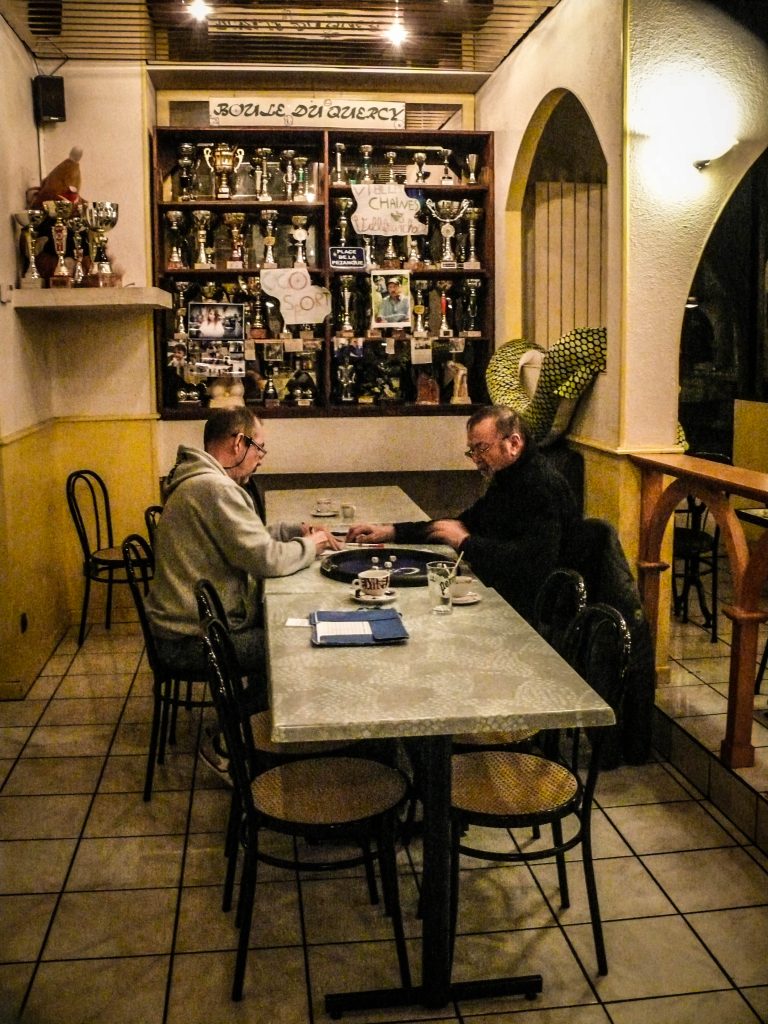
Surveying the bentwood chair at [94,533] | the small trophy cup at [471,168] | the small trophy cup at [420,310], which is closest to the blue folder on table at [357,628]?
the bentwood chair at [94,533]

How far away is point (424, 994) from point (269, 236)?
14.5ft

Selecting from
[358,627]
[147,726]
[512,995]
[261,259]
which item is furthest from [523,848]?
[261,259]

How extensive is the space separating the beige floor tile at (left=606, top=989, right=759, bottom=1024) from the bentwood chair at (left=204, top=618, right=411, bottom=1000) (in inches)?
19.9

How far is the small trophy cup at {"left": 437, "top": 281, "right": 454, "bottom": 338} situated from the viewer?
6.12m

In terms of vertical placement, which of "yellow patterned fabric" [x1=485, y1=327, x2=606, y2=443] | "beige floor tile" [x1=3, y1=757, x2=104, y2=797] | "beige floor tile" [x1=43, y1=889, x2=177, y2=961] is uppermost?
"yellow patterned fabric" [x1=485, y1=327, x2=606, y2=443]

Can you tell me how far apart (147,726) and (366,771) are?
1824 mm

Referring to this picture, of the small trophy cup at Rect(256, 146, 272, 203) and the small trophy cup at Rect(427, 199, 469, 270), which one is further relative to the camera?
the small trophy cup at Rect(427, 199, 469, 270)

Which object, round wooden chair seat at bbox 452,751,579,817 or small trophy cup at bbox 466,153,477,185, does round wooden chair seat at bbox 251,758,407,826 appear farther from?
small trophy cup at bbox 466,153,477,185

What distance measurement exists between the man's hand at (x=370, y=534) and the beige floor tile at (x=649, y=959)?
62.8 inches

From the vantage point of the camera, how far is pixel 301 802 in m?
2.55

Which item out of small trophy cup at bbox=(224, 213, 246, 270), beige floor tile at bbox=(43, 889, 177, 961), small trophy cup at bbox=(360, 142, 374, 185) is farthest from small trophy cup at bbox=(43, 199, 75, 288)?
beige floor tile at bbox=(43, 889, 177, 961)

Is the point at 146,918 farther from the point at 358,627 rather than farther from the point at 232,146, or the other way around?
the point at 232,146

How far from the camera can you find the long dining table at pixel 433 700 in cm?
220

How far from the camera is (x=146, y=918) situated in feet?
9.46
